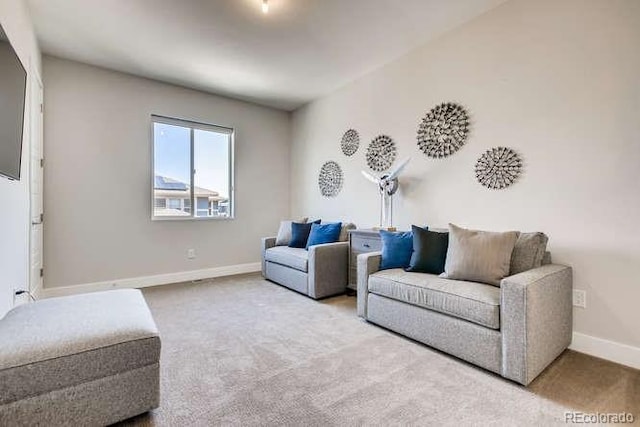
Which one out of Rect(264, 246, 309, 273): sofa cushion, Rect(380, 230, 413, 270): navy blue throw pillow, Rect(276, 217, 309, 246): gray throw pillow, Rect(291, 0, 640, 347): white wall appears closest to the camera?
Rect(291, 0, 640, 347): white wall

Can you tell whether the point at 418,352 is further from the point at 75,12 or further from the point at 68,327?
the point at 75,12

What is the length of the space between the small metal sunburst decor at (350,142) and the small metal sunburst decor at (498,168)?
5.31 feet

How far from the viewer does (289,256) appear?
3.71 metres

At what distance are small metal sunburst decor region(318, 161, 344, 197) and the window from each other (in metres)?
1.37

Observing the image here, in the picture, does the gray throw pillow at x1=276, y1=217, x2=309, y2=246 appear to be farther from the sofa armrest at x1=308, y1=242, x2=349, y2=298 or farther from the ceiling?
the ceiling

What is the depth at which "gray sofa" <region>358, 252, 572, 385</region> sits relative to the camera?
172 centimetres

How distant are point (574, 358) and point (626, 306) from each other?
0.46m

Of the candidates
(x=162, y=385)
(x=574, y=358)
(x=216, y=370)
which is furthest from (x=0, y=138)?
(x=574, y=358)

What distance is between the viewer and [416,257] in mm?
2521

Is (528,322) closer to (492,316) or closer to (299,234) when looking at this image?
(492,316)

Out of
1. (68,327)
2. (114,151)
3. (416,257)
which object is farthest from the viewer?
(114,151)

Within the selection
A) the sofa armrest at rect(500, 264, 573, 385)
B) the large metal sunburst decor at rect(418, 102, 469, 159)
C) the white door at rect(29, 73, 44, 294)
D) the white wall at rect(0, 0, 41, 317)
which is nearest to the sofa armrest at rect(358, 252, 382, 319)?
the sofa armrest at rect(500, 264, 573, 385)

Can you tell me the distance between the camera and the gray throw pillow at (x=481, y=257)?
2.09 m

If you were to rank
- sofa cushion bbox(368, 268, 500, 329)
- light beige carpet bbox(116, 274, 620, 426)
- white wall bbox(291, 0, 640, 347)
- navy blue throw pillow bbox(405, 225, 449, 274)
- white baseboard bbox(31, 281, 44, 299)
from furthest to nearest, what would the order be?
white baseboard bbox(31, 281, 44, 299) → navy blue throw pillow bbox(405, 225, 449, 274) → white wall bbox(291, 0, 640, 347) → sofa cushion bbox(368, 268, 500, 329) → light beige carpet bbox(116, 274, 620, 426)
